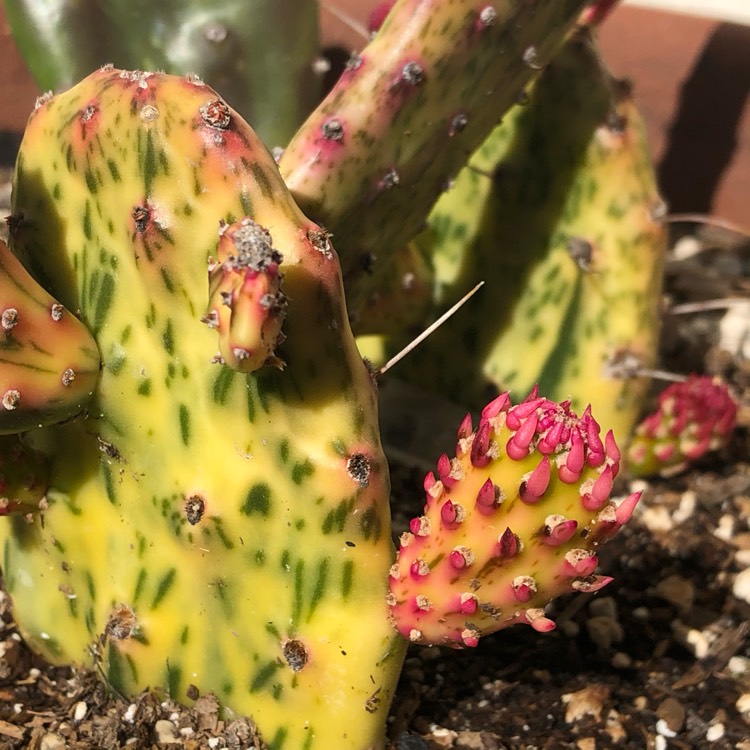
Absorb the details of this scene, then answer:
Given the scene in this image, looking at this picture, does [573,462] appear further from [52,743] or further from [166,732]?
[52,743]

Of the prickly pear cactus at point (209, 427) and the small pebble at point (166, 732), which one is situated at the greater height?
the prickly pear cactus at point (209, 427)

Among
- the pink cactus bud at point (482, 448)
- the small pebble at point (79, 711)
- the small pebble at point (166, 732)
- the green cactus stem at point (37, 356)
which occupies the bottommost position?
the small pebble at point (79, 711)

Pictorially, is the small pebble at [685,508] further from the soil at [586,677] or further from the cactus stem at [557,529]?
the cactus stem at [557,529]

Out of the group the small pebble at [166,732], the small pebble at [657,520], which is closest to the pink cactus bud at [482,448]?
the small pebble at [166,732]

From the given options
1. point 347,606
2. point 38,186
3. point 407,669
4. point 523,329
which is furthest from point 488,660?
point 38,186

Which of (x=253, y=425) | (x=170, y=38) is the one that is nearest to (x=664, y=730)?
(x=253, y=425)
